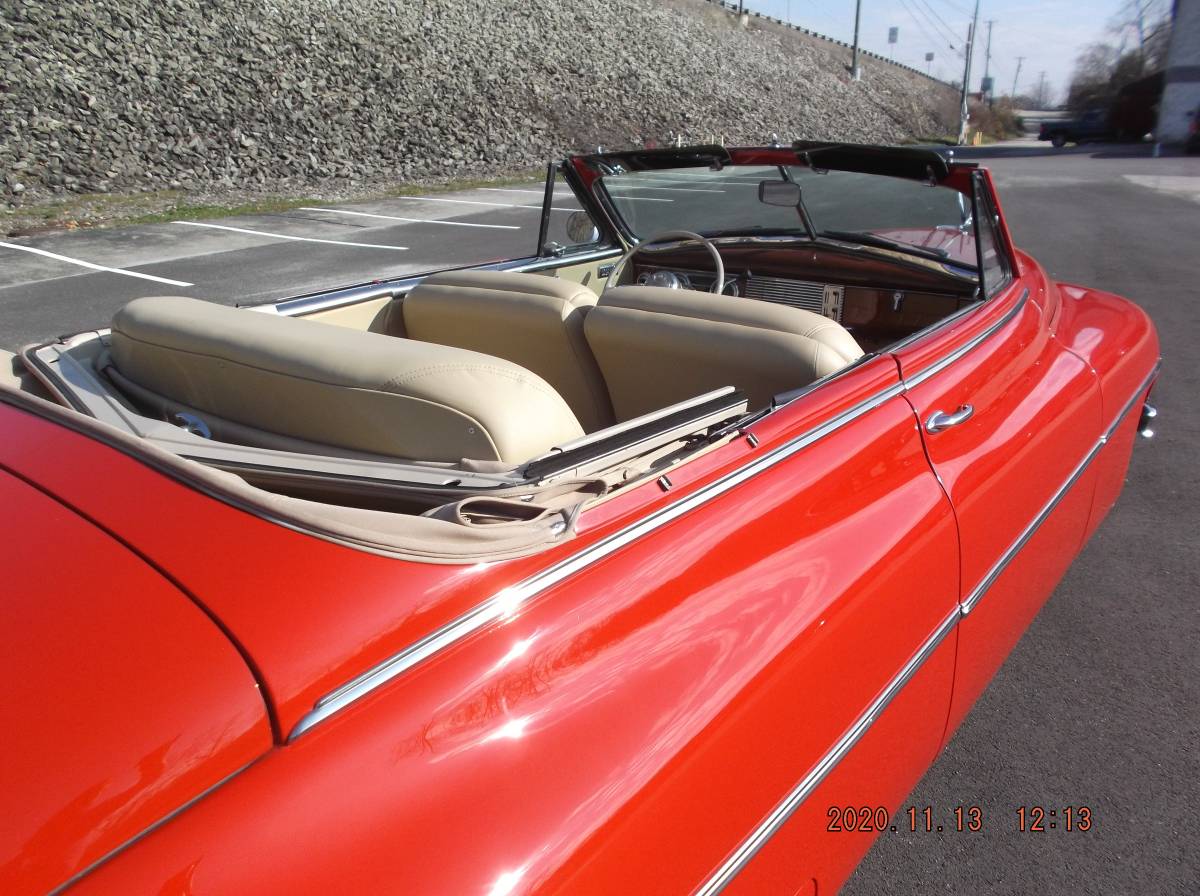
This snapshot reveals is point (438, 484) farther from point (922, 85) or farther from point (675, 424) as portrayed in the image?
point (922, 85)

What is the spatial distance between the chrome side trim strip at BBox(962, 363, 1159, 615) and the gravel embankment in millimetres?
13144

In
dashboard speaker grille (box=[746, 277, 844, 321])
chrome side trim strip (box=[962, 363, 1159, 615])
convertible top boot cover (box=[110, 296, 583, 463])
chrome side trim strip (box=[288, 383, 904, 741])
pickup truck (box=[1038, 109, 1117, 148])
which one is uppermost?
convertible top boot cover (box=[110, 296, 583, 463])

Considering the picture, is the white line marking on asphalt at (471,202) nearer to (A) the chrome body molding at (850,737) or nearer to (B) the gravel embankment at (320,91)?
(B) the gravel embankment at (320,91)

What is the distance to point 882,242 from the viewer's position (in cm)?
296

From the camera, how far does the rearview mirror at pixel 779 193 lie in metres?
2.70

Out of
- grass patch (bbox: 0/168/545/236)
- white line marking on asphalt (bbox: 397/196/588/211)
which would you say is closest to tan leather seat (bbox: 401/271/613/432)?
grass patch (bbox: 0/168/545/236)

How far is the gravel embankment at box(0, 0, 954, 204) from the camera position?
1284 centimetres

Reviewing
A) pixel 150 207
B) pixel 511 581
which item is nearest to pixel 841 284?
pixel 511 581

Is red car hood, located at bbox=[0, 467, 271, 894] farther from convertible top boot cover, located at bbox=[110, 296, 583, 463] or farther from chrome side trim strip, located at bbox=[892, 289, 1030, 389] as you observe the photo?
chrome side trim strip, located at bbox=[892, 289, 1030, 389]

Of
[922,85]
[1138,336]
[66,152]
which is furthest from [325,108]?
[922,85]

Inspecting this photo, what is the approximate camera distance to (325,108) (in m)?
16.1

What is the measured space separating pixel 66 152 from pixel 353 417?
537 inches

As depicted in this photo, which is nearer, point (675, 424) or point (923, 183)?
point (675, 424)

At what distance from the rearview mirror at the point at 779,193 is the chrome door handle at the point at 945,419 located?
95 centimetres
